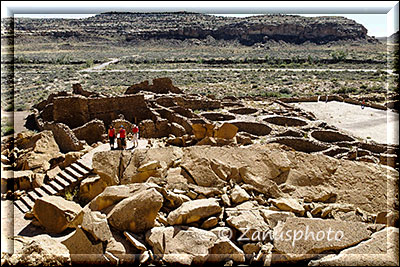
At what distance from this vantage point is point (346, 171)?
8.24 m

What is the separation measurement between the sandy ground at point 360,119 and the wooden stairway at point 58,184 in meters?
16.6

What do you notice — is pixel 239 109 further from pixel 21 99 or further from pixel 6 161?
pixel 21 99

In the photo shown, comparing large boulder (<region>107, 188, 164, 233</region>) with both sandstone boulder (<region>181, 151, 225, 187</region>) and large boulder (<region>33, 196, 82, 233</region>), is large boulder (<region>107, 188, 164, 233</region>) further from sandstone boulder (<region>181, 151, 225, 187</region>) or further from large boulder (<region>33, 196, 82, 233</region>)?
large boulder (<region>33, 196, 82, 233</region>)

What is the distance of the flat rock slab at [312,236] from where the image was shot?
530 centimetres

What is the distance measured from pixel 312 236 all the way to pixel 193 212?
1.96m

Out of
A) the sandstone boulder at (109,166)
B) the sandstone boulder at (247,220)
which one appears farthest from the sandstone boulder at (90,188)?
the sandstone boulder at (247,220)

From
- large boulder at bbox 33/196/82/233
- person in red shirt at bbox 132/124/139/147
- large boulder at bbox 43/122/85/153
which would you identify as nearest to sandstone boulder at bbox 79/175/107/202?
large boulder at bbox 33/196/82/233

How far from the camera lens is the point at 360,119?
2680 centimetres

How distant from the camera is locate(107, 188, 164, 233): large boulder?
6059 mm

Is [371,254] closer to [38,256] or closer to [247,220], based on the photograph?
[247,220]

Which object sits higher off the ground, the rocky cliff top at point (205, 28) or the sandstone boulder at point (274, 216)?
the rocky cliff top at point (205, 28)

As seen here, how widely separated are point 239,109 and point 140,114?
891cm

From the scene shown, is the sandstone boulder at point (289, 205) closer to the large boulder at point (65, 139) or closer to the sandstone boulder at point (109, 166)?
the sandstone boulder at point (109, 166)

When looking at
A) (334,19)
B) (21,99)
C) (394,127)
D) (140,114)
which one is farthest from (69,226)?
(334,19)
